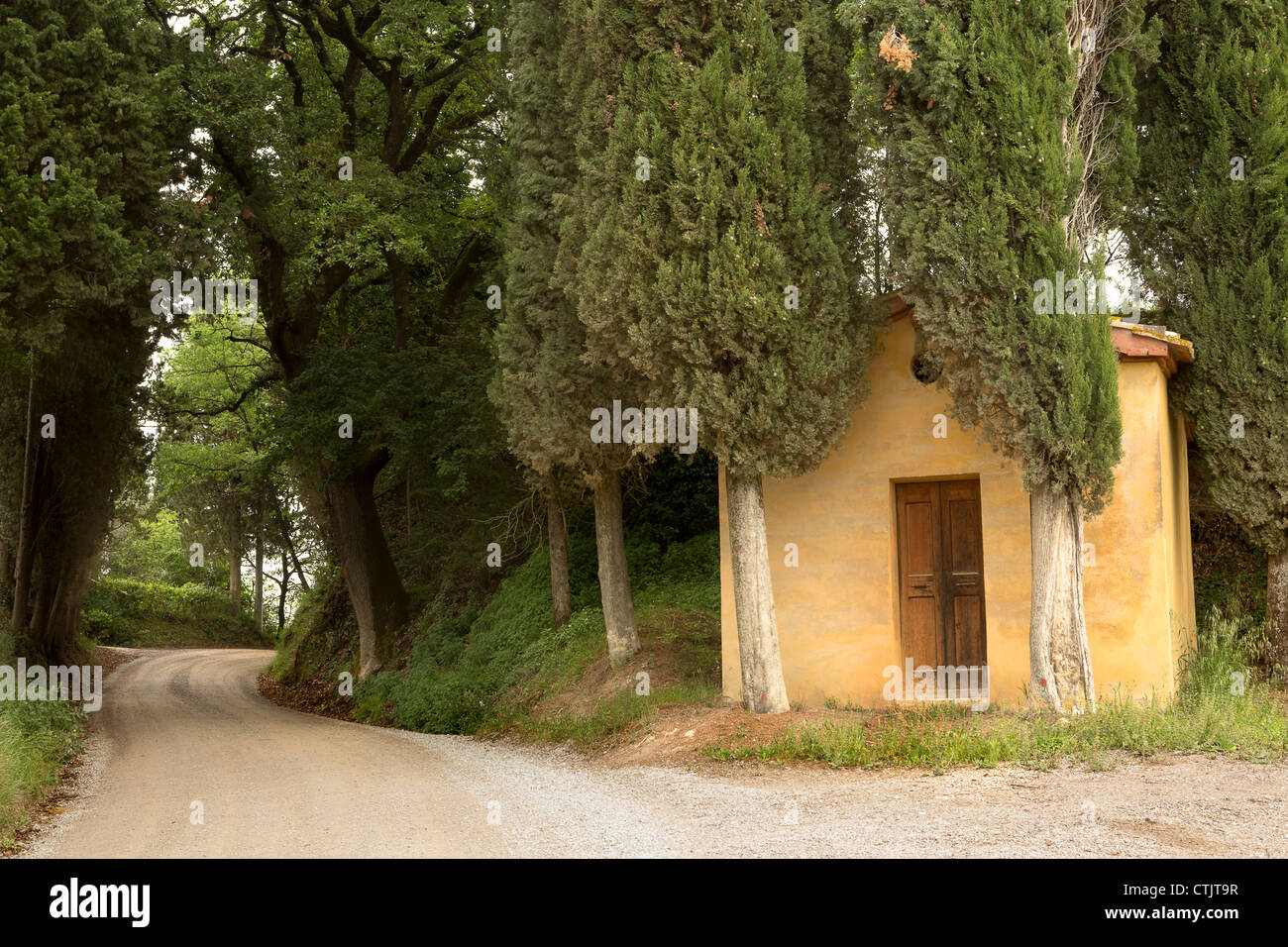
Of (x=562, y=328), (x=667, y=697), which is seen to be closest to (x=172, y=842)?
(x=667, y=697)

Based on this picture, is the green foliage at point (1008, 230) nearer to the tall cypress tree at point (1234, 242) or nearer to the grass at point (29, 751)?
the tall cypress tree at point (1234, 242)

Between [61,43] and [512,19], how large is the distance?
18.5 feet

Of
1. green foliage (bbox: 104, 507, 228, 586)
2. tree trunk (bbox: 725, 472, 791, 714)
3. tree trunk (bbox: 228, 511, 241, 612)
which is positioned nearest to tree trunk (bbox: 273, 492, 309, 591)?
tree trunk (bbox: 228, 511, 241, 612)

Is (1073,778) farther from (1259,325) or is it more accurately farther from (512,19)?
(512,19)

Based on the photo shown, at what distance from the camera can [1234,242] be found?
12750mm

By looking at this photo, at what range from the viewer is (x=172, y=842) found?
25.8 feet

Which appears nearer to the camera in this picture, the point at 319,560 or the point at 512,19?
the point at 512,19

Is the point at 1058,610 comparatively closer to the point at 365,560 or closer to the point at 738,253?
the point at 738,253

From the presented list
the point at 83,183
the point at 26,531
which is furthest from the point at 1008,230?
the point at 26,531

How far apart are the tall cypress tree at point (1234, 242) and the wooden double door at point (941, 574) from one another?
10.4 ft

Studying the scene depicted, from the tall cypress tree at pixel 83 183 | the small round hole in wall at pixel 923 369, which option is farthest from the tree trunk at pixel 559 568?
the small round hole in wall at pixel 923 369

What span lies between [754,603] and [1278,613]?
6598 mm

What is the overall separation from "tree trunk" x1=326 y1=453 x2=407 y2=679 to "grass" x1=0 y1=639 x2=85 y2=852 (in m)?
5.37

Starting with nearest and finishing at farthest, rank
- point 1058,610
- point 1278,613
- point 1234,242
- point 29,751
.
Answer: point 1058,610 → point 29,751 → point 1234,242 → point 1278,613
